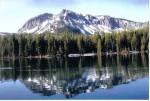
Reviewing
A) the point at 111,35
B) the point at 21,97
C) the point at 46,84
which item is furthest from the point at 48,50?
the point at 21,97

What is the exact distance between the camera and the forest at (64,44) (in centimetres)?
11694

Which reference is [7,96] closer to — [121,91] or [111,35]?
[121,91]

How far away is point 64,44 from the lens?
4749 inches

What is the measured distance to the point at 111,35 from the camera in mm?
121938

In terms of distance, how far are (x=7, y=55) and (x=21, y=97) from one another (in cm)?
8829

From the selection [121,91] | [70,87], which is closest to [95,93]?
[121,91]

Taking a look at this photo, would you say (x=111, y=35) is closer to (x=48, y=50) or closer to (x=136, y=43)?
(x=136, y=43)

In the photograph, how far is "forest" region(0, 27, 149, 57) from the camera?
116938 mm

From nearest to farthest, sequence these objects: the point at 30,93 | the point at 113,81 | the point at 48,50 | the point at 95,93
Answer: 1. the point at 95,93
2. the point at 30,93
3. the point at 113,81
4. the point at 48,50

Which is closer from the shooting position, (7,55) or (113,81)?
(113,81)

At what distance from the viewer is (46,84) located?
40562mm

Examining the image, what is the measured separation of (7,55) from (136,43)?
134 ft

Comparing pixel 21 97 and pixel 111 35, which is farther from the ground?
pixel 111 35

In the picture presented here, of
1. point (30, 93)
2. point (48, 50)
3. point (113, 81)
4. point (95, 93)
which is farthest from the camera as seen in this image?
point (48, 50)
